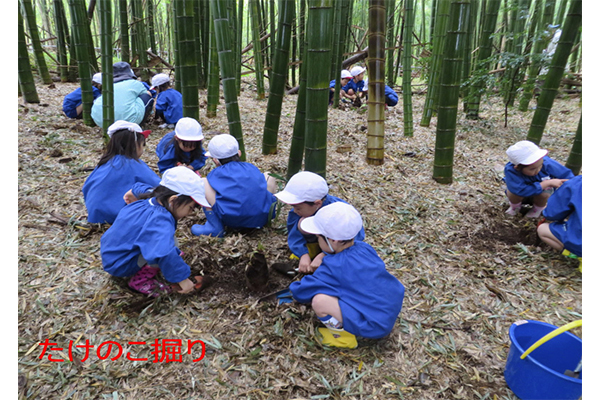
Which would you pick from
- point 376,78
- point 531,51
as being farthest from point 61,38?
point 531,51

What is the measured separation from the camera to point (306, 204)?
2223mm

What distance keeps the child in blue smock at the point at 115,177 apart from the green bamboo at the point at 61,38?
383 cm

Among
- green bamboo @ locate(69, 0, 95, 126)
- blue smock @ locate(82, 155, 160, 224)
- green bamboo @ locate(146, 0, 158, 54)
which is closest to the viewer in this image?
blue smock @ locate(82, 155, 160, 224)

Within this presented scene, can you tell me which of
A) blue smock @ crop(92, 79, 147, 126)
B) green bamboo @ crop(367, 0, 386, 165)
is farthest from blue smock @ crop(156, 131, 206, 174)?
green bamboo @ crop(367, 0, 386, 165)

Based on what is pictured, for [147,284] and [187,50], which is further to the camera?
[187,50]

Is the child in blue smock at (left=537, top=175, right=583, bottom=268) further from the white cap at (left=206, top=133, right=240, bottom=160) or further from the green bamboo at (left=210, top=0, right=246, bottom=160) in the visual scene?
the green bamboo at (left=210, top=0, right=246, bottom=160)

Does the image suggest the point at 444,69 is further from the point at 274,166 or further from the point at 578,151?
the point at 274,166

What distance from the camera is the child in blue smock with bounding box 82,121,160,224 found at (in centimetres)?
261

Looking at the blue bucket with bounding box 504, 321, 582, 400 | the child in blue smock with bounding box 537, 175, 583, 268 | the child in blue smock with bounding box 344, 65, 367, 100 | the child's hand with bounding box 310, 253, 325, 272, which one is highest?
the child in blue smock with bounding box 344, 65, 367, 100

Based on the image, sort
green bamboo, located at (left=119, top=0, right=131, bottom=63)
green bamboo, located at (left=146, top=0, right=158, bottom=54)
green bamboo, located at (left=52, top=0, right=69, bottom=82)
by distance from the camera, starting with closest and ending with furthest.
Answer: green bamboo, located at (left=119, top=0, right=131, bottom=63), green bamboo, located at (left=52, top=0, right=69, bottom=82), green bamboo, located at (left=146, top=0, right=158, bottom=54)

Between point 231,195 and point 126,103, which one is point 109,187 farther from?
point 126,103

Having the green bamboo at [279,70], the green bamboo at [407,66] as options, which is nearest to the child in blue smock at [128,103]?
the green bamboo at [279,70]

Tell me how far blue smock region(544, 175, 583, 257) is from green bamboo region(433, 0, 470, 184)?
1139mm

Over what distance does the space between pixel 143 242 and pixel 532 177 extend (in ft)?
9.92
